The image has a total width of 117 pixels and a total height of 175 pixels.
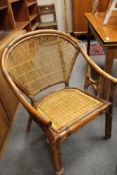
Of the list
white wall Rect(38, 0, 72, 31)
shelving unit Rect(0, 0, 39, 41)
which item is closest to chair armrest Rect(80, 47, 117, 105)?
shelving unit Rect(0, 0, 39, 41)

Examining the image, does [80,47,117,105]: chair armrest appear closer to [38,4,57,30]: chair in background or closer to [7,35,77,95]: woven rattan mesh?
[7,35,77,95]: woven rattan mesh

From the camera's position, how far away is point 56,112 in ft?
3.43

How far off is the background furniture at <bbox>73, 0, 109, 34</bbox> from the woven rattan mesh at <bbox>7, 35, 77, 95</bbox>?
2214mm

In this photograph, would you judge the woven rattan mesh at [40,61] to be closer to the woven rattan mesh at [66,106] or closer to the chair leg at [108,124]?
the woven rattan mesh at [66,106]

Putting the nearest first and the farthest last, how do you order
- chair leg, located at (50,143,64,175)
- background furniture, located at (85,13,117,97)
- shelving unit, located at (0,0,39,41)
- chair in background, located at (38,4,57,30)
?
chair leg, located at (50,143,64,175) < background furniture, located at (85,13,117,97) < shelving unit, located at (0,0,39,41) < chair in background, located at (38,4,57,30)

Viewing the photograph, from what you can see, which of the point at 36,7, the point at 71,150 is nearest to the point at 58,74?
the point at 71,150

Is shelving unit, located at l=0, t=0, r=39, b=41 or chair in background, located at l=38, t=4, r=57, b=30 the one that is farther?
chair in background, located at l=38, t=4, r=57, b=30

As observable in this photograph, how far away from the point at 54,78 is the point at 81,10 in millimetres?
2336

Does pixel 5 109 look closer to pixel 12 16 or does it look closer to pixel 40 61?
pixel 40 61

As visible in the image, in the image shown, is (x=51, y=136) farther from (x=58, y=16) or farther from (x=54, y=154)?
(x=58, y=16)

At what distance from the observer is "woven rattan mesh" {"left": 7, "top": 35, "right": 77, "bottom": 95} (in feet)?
3.51

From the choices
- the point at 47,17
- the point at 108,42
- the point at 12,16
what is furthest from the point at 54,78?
the point at 47,17

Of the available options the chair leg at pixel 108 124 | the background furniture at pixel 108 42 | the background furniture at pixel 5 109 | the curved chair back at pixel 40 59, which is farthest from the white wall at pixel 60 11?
the chair leg at pixel 108 124

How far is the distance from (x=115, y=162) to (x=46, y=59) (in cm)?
86
